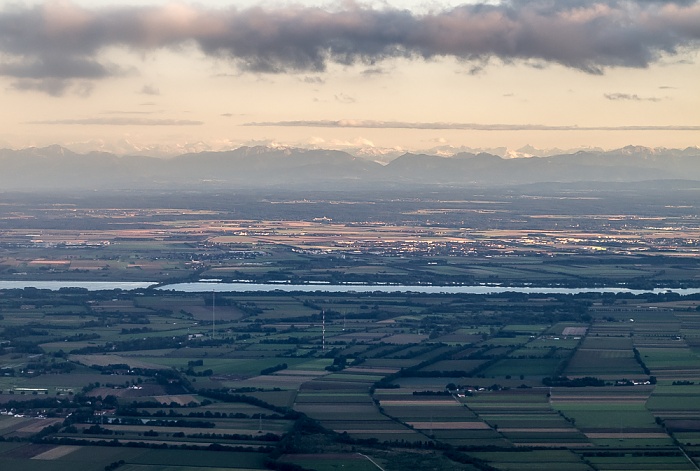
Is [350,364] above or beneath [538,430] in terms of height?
above

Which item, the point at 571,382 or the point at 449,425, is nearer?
the point at 449,425

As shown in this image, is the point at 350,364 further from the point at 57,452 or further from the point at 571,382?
the point at 57,452

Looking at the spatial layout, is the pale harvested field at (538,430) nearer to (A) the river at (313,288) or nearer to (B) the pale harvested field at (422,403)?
(B) the pale harvested field at (422,403)

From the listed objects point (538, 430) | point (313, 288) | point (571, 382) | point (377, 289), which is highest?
point (313, 288)

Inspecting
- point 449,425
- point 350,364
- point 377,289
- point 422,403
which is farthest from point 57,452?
point 377,289

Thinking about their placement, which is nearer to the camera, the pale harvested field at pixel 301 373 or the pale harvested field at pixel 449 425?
the pale harvested field at pixel 449 425

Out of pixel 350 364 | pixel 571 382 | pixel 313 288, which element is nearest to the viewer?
pixel 571 382

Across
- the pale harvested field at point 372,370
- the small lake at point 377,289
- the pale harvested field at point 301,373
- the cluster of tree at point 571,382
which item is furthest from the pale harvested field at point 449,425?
the small lake at point 377,289

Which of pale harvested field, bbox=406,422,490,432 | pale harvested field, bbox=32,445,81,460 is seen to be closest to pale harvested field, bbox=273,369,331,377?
pale harvested field, bbox=406,422,490,432
